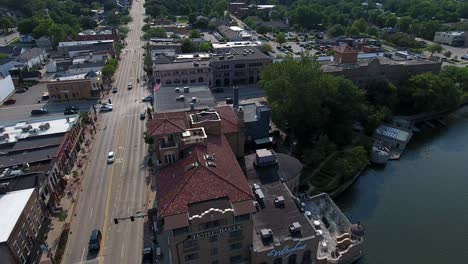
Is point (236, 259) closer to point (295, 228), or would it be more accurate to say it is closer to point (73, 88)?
point (295, 228)

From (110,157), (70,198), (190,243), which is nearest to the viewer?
(190,243)

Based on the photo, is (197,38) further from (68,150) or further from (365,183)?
(365,183)

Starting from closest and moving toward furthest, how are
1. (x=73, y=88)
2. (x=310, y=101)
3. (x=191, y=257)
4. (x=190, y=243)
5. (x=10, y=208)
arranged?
1. (x=190, y=243)
2. (x=191, y=257)
3. (x=10, y=208)
4. (x=310, y=101)
5. (x=73, y=88)

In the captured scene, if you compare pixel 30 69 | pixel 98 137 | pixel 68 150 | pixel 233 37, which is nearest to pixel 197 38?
pixel 233 37

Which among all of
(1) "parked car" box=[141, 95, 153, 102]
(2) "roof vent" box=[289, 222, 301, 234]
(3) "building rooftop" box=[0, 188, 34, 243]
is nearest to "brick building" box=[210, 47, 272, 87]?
(1) "parked car" box=[141, 95, 153, 102]

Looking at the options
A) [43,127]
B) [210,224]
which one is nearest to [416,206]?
[210,224]

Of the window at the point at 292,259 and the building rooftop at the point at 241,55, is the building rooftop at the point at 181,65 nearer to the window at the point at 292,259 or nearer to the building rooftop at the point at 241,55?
the building rooftop at the point at 241,55
